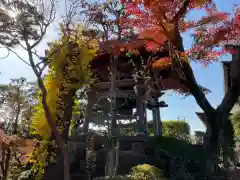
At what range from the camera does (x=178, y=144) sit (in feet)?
51.1

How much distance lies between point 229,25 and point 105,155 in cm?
858

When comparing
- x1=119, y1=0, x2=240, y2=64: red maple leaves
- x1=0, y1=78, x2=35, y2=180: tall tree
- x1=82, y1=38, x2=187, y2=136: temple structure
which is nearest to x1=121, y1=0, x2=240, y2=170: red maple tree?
x1=119, y1=0, x2=240, y2=64: red maple leaves

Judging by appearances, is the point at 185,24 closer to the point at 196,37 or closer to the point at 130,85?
the point at 196,37

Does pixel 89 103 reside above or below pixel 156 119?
above

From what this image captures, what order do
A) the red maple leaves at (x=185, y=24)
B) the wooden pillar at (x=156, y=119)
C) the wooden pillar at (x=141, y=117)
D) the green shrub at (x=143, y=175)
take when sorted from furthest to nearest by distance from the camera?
the wooden pillar at (x=156, y=119), the wooden pillar at (x=141, y=117), the green shrub at (x=143, y=175), the red maple leaves at (x=185, y=24)

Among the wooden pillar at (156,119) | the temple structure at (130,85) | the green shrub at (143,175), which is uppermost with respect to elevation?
the temple structure at (130,85)

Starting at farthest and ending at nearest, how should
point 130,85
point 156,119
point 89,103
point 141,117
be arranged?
1. point 89,103
2. point 156,119
3. point 141,117
4. point 130,85

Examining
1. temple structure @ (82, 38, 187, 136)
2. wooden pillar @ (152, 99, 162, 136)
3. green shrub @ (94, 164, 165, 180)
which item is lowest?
green shrub @ (94, 164, 165, 180)

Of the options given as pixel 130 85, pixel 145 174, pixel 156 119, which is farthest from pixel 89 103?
pixel 145 174

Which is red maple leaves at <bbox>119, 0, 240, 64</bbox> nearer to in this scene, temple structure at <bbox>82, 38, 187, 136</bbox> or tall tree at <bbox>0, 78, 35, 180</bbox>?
temple structure at <bbox>82, 38, 187, 136</bbox>

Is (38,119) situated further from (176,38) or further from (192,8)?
(192,8)

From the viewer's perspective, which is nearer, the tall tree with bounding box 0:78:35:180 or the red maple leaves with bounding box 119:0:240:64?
the red maple leaves with bounding box 119:0:240:64

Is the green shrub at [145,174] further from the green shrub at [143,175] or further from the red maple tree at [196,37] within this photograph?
the red maple tree at [196,37]

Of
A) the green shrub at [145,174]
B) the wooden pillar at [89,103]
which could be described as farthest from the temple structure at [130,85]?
the green shrub at [145,174]
